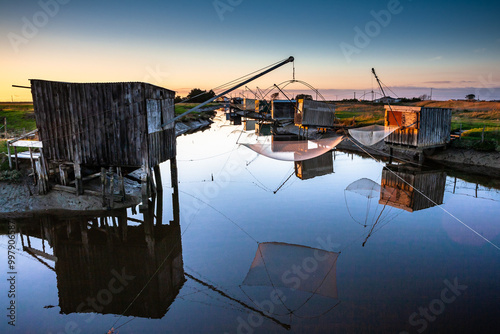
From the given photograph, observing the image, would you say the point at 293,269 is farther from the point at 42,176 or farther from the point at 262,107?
the point at 262,107

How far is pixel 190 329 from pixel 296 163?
20510 millimetres

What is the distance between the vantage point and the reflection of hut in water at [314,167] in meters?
22.4

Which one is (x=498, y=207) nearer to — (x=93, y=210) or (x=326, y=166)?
(x=326, y=166)

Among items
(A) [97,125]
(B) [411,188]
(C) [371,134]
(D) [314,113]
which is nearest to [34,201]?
(A) [97,125]

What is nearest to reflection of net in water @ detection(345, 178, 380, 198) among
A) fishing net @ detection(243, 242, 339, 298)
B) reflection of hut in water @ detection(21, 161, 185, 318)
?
fishing net @ detection(243, 242, 339, 298)

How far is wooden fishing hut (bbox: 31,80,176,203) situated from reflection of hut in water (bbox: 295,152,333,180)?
38.2 ft

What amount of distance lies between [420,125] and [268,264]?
2002 cm

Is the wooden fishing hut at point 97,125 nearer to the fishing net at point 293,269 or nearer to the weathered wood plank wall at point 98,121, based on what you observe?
the weathered wood plank wall at point 98,121

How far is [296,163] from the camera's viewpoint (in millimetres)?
26609

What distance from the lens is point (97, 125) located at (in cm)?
1427

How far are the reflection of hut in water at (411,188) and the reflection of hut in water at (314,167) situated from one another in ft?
14.2

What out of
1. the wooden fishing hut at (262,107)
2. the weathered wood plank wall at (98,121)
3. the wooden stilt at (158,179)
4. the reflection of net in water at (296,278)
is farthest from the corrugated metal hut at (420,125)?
the wooden fishing hut at (262,107)

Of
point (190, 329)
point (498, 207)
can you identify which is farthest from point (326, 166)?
point (190, 329)

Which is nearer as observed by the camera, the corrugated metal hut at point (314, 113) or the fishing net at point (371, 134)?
the fishing net at point (371, 134)
